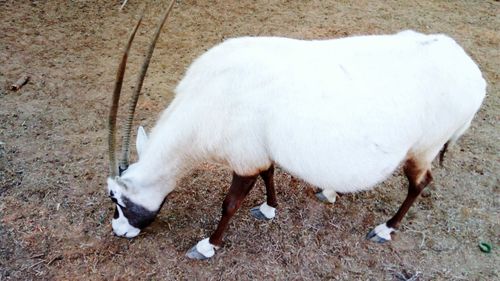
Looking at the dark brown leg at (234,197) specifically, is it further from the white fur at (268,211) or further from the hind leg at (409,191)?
the hind leg at (409,191)

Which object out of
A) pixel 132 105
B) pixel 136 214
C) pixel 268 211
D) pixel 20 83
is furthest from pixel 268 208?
pixel 20 83

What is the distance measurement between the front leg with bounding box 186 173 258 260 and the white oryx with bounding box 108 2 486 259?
2 cm

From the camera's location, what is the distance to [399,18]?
23.7 ft

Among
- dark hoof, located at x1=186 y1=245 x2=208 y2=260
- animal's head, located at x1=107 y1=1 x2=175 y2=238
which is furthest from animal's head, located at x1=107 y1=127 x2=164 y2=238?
dark hoof, located at x1=186 y1=245 x2=208 y2=260

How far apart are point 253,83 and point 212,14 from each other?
14.3 feet

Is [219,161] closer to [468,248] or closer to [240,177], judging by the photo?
[240,177]

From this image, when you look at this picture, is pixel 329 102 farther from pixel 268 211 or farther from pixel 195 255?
pixel 195 255

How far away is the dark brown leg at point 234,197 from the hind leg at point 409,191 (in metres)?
1.26

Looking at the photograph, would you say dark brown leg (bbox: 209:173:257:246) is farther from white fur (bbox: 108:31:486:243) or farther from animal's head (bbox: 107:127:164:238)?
animal's head (bbox: 107:127:164:238)

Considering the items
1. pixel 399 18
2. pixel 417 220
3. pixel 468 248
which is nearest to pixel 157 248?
pixel 417 220

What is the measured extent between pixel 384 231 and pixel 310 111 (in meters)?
1.64

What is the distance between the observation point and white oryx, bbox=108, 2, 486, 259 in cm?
A: 282

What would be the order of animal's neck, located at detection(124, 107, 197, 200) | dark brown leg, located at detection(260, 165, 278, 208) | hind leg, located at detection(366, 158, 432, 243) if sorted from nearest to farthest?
animal's neck, located at detection(124, 107, 197, 200) → hind leg, located at detection(366, 158, 432, 243) → dark brown leg, located at detection(260, 165, 278, 208)

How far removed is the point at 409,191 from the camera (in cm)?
371
